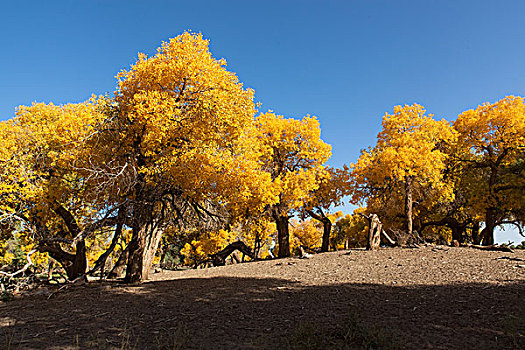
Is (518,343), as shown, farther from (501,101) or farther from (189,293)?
(501,101)

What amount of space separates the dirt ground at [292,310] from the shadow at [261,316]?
0.06ft

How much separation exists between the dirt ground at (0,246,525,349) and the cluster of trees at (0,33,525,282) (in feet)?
9.05

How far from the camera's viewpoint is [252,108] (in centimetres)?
1030

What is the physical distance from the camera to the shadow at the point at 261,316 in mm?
4367

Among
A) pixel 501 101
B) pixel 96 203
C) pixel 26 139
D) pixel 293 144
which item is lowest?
pixel 96 203

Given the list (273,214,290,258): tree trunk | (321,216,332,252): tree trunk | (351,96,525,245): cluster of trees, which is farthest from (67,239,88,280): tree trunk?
(351,96,525,245): cluster of trees

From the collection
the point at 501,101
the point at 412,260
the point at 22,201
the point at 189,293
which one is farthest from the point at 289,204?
the point at 501,101

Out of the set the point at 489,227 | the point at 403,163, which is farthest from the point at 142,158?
the point at 489,227

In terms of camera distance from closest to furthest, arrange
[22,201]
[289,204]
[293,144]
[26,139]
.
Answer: [22,201] < [26,139] < [289,204] < [293,144]

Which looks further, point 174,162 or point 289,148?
point 289,148

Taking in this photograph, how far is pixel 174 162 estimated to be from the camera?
9.27 meters

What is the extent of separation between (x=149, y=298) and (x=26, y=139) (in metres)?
8.69

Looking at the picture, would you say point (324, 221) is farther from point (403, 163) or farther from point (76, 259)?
point (76, 259)

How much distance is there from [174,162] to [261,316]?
535 cm
